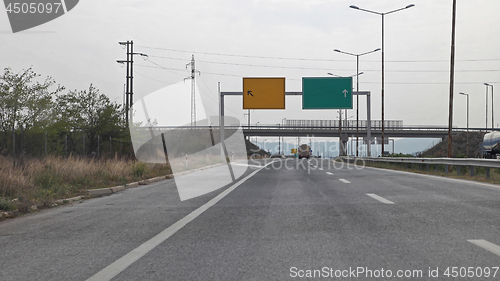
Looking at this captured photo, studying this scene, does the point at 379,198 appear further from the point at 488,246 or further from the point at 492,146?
the point at 492,146

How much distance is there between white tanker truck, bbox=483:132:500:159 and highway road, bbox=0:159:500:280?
3401cm

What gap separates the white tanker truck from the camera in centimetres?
3972

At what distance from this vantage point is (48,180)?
1352 centimetres

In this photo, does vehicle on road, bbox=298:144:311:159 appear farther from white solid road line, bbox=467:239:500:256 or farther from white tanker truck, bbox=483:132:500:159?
white solid road line, bbox=467:239:500:256

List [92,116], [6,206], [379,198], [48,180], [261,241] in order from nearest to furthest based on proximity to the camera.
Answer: [261,241], [6,206], [379,198], [48,180], [92,116]

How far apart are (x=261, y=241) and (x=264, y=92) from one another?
30805 mm

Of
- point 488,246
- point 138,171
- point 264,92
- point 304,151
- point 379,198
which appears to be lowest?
point 304,151

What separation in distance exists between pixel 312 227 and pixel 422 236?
153 centimetres

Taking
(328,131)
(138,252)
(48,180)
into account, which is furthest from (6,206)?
(328,131)

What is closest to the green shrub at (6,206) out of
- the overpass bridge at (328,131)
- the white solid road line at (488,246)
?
the white solid road line at (488,246)

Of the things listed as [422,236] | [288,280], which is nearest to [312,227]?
[422,236]

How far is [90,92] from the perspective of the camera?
3184 cm

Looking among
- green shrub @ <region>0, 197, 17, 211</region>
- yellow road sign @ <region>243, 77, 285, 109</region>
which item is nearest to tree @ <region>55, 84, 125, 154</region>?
yellow road sign @ <region>243, 77, 285, 109</region>

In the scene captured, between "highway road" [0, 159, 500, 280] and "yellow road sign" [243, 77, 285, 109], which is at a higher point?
"yellow road sign" [243, 77, 285, 109]
